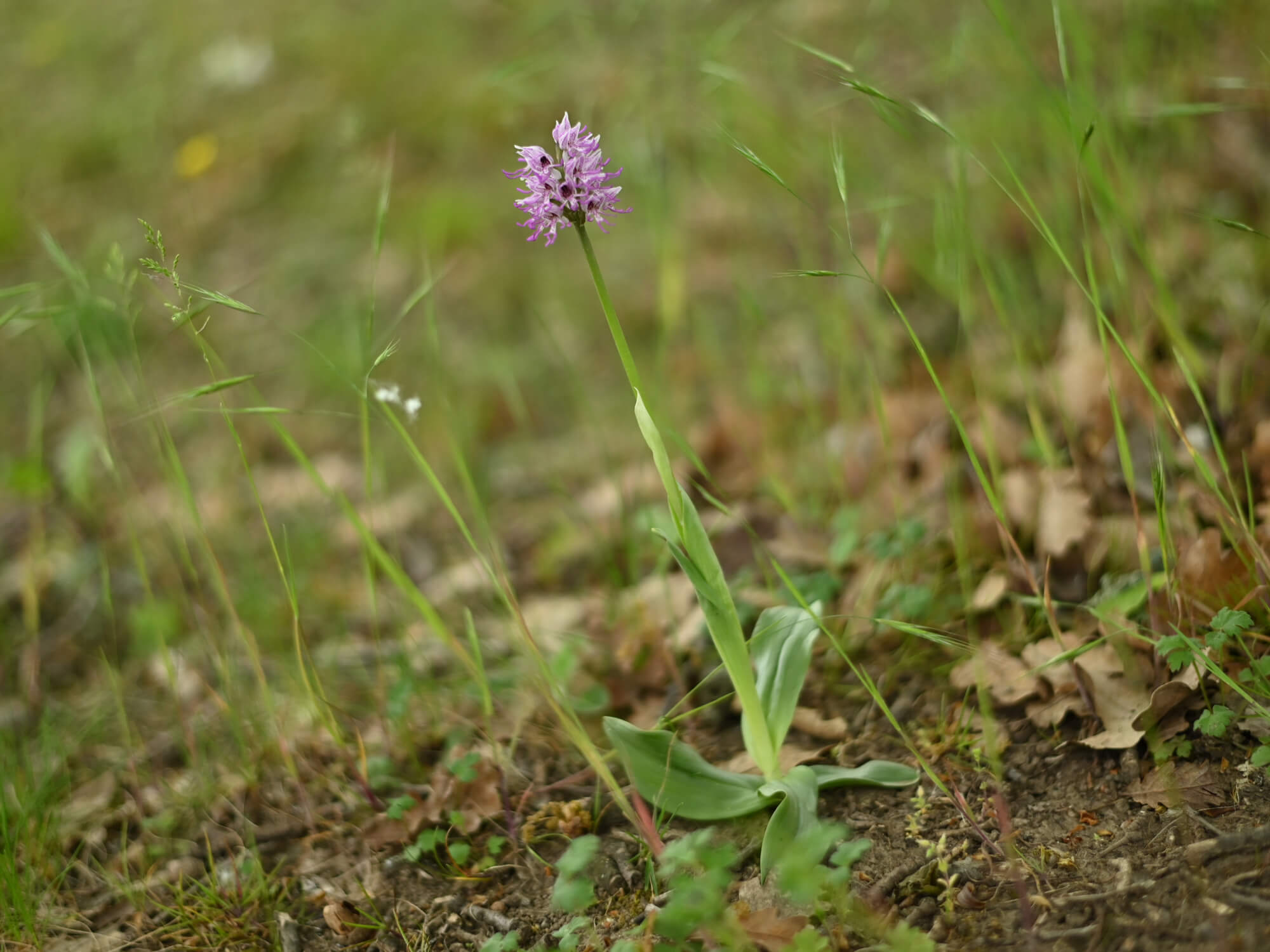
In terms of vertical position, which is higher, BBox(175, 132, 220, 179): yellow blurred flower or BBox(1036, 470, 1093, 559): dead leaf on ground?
BBox(175, 132, 220, 179): yellow blurred flower

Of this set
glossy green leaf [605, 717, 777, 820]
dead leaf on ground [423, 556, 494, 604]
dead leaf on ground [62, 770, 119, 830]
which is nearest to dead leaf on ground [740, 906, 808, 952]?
glossy green leaf [605, 717, 777, 820]

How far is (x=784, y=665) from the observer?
142 cm

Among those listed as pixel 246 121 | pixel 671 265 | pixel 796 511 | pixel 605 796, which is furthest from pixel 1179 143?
pixel 246 121

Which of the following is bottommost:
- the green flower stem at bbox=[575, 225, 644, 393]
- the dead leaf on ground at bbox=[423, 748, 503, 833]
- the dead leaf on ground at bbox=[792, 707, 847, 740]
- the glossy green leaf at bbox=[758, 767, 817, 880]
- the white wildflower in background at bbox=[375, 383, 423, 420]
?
the dead leaf on ground at bbox=[423, 748, 503, 833]

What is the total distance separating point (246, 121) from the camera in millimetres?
4312

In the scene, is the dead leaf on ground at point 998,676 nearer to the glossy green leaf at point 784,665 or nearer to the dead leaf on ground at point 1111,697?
the dead leaf on ground at point 1111,697

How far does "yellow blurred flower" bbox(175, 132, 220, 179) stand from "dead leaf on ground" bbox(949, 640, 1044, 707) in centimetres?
324

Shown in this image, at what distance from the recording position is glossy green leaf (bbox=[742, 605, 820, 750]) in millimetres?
1403

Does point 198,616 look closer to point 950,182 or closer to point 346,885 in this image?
point 346,885

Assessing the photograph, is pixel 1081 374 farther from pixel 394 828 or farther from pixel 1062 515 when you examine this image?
pixel 394 828

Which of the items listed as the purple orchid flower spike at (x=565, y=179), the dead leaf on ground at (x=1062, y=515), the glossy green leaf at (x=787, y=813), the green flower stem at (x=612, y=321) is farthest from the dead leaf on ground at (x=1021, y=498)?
the purple orchid flower spike at (x=565, y=179)

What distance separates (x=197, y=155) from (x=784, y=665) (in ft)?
11.4

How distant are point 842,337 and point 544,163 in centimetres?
125

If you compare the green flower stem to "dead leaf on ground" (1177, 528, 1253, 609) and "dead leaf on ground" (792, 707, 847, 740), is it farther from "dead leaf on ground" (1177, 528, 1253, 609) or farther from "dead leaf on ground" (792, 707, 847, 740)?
"dead leaf on ground" (1177, 528, 1253, 609)
